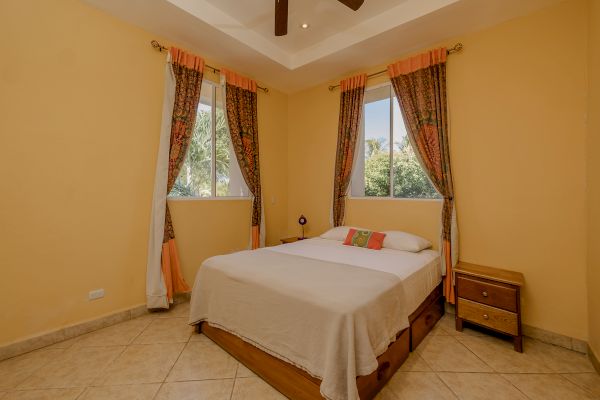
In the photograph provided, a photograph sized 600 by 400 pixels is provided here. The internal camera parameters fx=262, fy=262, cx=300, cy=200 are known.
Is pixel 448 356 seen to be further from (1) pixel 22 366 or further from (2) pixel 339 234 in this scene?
(1) pixel 22 366

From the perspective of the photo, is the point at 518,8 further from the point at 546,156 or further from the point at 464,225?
the point at 464,225

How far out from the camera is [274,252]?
2562 millimetres

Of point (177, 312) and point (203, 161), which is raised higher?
point (203, 161)

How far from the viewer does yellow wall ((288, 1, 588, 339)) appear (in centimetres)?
219

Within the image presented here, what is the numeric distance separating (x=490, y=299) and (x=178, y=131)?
11.3 ft

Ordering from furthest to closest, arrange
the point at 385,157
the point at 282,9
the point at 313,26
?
1. the point at 385,157
2. the point at 313,26
3. the point at 282,9

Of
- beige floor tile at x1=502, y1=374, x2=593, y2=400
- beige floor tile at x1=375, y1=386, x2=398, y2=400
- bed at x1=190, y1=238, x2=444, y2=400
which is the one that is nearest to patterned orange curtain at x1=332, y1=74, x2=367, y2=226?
bed at x1=190, y1=238, x2=444, y2=400

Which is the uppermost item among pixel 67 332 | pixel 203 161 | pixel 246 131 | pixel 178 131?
pixel 246 131

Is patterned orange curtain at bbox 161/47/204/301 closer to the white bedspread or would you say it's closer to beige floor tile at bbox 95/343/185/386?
beige floor tile at bbox 95/343/185/386

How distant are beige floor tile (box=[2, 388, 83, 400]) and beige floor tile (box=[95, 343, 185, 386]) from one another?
126 millimetres

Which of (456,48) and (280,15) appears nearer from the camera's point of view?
(280,15)

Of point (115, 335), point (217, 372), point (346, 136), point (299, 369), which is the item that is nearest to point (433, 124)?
point (346, 136)

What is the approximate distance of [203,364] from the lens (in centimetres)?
196

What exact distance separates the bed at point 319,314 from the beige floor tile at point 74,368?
2.24 feet
